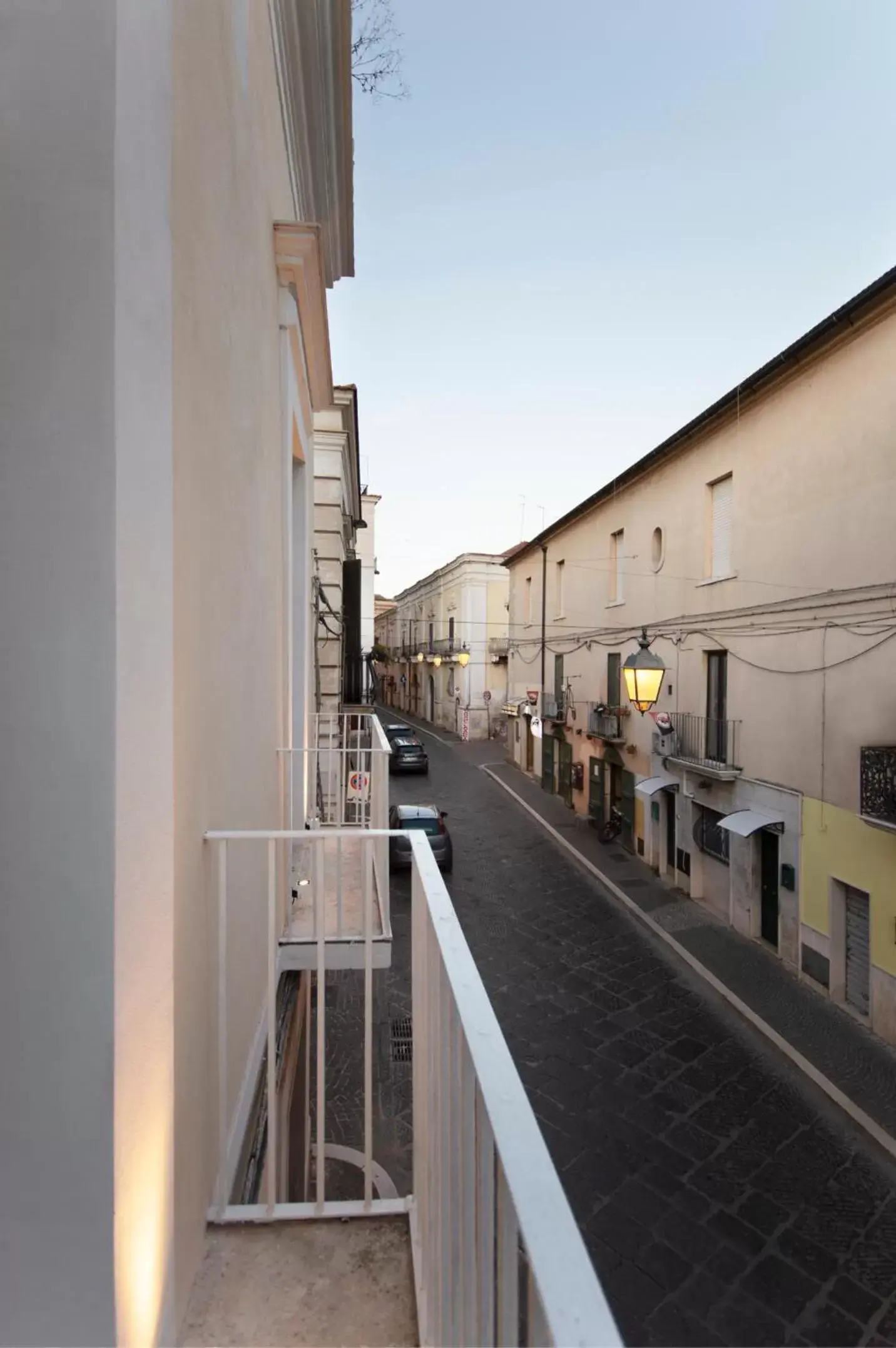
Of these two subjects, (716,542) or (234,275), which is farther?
(716,542)

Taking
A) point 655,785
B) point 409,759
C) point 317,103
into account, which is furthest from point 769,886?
point 409,759

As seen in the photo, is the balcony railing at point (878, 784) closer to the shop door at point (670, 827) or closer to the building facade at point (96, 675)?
the shop door at point (670, 827)

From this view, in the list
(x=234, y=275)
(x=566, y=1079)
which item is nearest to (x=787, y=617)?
(x=566, y=1079)

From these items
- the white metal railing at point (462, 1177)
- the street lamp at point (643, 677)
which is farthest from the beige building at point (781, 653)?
the white metal railing at point (462, 1177)

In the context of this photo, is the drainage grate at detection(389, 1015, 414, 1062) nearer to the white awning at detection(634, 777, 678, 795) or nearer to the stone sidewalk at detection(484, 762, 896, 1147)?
the stone sidewalk at detection(484, 762, 896, 1147)

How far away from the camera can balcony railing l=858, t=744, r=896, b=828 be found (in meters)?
7.49

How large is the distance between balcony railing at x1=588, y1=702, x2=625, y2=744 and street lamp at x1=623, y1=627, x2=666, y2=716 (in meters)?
5.64

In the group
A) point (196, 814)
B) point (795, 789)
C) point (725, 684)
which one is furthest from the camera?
point (725, 684)

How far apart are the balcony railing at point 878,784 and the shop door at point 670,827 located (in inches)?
210

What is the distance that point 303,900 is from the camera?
4500 millimetres

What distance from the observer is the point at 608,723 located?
51.2ft

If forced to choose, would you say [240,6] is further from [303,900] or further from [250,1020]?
[303,900]

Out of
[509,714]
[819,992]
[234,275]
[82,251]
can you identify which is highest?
[234,275]

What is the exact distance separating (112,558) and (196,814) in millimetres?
915
